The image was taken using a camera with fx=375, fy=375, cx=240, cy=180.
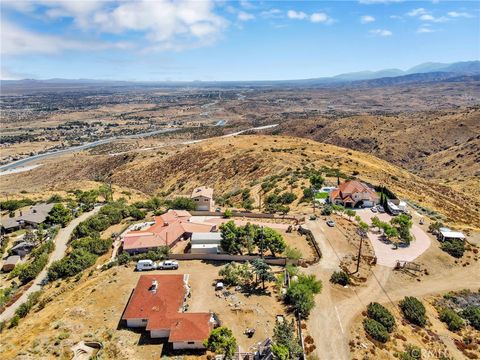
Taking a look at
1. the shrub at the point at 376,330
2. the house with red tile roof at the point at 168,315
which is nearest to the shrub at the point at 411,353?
the shrub at the point at 376,330

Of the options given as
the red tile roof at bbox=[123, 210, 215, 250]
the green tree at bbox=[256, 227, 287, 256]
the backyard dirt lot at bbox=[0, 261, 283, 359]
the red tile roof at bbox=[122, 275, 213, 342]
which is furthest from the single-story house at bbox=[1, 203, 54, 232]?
the green tree at bbox=[256, 227, 287, 256]

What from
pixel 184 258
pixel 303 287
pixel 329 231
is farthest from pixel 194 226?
pixel 303 287

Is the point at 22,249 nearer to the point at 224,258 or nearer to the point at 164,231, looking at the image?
the point at 164,231

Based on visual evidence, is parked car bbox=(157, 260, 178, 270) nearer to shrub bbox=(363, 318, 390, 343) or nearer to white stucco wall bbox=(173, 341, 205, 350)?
white stucco wall bbox=(173, 341, 205, 350)

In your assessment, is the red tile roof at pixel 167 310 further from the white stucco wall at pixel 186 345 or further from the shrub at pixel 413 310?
the shrub at pixel 413 310

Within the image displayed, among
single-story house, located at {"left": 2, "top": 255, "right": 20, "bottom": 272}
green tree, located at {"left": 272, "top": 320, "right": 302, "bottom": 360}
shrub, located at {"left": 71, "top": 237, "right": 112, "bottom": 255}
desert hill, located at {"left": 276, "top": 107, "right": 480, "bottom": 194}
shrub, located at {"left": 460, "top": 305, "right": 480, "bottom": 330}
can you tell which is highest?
green tree, located at {"left": 272, "top": 320, "right": 302, "bottom": 360}

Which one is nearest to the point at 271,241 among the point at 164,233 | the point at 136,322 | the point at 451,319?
the point at 164,233

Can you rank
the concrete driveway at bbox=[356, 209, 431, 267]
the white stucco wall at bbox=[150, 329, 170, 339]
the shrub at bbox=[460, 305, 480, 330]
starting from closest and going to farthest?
the white stucco wall at bbox=[150, 329, 170, 339] → the shrub at bbox=[460, 305, 480, 330] → the concrete driveway at bbox=[356, 209, 431, 267]
